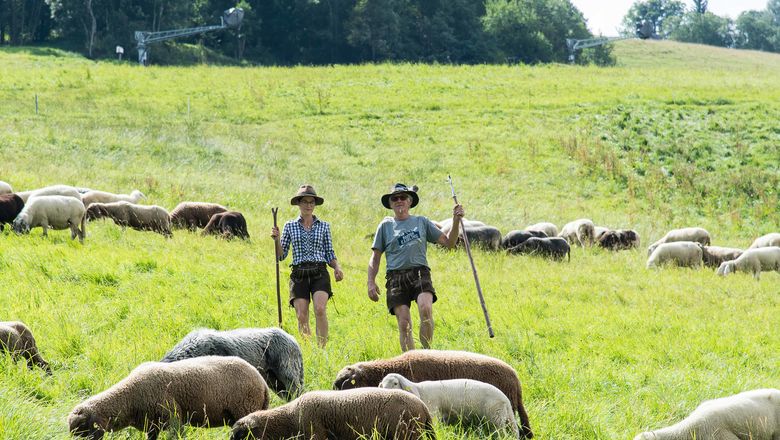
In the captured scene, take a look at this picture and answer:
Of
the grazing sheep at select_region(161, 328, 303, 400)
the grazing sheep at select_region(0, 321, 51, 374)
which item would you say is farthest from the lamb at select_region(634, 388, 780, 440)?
the grazing sheep at select_region(0, 321, 51, 374)

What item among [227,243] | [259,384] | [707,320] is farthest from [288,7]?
[259,384]

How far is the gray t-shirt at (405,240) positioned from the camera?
30.2 ft

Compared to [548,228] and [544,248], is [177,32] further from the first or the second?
[544,248]

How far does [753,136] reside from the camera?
35312 mm

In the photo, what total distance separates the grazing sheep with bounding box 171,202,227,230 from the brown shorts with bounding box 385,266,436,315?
1093cm

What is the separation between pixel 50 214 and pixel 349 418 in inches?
464

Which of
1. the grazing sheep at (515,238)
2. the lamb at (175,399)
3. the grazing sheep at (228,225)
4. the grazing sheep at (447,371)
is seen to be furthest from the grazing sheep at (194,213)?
the lamb at (175,399)

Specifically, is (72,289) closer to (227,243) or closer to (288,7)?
(227,243)

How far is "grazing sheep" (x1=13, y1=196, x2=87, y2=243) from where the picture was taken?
15391 millimetres

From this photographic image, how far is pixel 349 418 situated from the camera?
225 inches

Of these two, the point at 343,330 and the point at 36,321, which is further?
the point at 343,330

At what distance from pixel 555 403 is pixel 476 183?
23.0m

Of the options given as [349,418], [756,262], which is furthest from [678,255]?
[349,418]

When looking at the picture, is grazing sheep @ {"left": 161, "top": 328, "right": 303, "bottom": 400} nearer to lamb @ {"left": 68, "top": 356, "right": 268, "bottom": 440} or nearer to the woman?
lamb @ {"left": 68, "top": 356, "right": 268, "bottom": 440}
